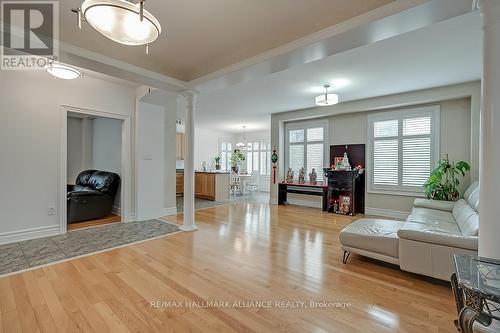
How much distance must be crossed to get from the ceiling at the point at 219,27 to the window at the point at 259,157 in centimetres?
725

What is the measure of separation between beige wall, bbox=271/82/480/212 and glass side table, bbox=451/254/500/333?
13.6 ft

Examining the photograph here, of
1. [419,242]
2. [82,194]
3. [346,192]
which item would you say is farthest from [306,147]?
[82,194]

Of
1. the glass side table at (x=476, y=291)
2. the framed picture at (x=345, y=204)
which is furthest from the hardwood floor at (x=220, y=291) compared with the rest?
the framed picture at (x=345, y=204)

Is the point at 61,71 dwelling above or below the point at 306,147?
above

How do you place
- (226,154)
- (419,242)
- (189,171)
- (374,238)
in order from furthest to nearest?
(226,154) < (189,171) < (374,238) < (419,242)

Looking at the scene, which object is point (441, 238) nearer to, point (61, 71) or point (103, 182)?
point (61, 71)

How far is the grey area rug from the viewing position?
9.36 feet

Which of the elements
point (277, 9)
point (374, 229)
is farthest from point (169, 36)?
point (374, 229)

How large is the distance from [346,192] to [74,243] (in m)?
5.70

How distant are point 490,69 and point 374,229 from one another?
6.61 feet

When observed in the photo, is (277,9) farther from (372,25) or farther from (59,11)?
(59,11)

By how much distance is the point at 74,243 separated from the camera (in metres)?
3.49

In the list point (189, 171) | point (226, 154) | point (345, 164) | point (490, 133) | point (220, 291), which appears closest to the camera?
point (490, 133)

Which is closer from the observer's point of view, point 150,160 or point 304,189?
point 150,160
